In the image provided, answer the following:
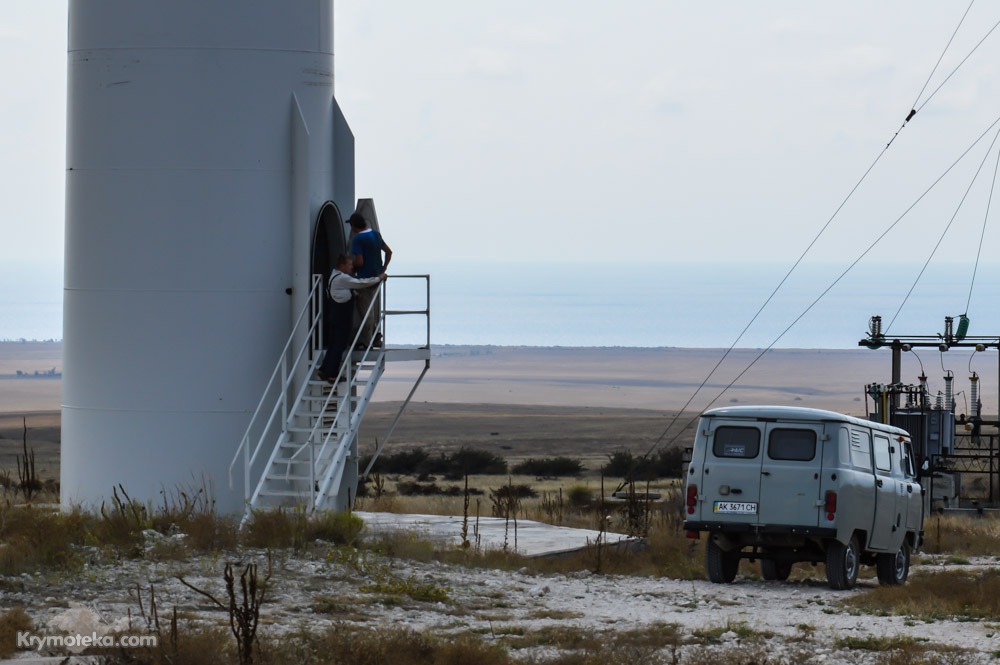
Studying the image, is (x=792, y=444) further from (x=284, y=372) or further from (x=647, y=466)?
(x=647, y=466)

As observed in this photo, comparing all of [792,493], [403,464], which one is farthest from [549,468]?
[792,493]

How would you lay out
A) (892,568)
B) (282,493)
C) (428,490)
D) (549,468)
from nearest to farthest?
1. (892,568)
2. (282,493)
3. (428,490)
4. (549,468)

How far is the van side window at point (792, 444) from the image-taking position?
1775 centimetres

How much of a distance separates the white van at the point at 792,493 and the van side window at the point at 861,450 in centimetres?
1

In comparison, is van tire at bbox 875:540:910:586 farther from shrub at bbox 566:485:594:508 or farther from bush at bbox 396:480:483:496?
bush at bbox 396:480:483:496

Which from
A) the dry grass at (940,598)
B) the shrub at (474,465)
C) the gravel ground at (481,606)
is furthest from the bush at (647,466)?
the gravel ground at (481,606)

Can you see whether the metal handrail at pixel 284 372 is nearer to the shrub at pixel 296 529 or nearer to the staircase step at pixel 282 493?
the staircase step at pixel 282 493

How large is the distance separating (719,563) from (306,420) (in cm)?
574

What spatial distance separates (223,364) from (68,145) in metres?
3.68

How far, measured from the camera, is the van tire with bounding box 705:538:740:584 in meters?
18.0

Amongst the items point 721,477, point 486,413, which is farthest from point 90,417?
point 486,413

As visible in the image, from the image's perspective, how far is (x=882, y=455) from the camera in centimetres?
1877

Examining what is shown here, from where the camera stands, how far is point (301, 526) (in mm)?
17172

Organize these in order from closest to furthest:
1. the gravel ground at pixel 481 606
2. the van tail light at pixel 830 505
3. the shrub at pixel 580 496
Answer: the gravel ground at pixel 481 606, the van tail light at pixel 830 505, the shrub at pixel 580 496
